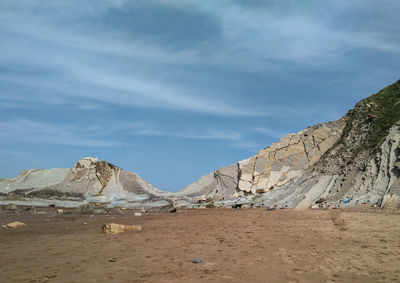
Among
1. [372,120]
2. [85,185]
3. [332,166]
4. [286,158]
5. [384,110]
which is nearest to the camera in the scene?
[332,166]

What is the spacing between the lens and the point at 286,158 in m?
35.1

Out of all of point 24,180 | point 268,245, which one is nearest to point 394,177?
point 268,245

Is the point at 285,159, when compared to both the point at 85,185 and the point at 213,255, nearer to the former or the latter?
the point at 85,185

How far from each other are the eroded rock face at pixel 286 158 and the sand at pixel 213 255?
21854 millimetres

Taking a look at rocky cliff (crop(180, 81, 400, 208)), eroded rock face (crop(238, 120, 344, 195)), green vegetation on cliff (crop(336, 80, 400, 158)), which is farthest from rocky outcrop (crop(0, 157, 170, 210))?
green vegetation on cliff (crop(336, 80, 400, 158))

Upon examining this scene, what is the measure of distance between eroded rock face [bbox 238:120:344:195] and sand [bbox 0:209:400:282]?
21.9m

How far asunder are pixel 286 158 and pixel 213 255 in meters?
28.2

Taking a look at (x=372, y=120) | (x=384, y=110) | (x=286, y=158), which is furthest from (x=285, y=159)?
(x=384, y=110)

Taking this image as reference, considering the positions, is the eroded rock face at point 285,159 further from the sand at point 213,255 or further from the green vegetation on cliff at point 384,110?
the sand at point 213,255

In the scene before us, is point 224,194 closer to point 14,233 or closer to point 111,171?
point 111,171

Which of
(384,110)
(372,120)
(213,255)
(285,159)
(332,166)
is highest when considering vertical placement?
(384,110)

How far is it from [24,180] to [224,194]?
2512 cm

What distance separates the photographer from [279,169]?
35031 millimetres

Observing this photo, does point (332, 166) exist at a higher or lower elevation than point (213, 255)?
higher
